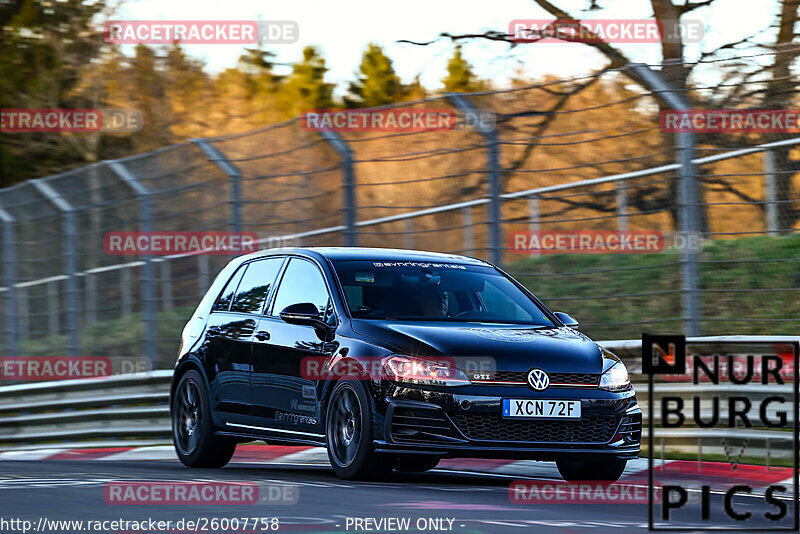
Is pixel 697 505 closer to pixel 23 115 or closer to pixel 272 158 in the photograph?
pixel 272 158

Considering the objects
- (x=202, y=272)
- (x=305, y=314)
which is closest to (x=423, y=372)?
(x=305, y=314)

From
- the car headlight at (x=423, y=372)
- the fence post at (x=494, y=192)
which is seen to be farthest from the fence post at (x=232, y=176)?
the car headlight at (x=423, y=372)

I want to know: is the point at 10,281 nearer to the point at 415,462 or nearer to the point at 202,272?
the point at 202,272

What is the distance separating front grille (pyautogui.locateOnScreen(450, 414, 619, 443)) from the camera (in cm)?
889

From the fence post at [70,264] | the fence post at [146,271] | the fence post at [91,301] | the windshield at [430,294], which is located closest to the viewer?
the windshield at [430,294]

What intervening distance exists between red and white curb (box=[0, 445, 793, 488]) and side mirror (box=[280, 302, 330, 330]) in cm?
168

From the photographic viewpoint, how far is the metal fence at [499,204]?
11.3 meters

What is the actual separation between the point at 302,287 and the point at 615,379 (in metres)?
2.43

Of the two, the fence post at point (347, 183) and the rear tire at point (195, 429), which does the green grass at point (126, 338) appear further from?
the rear tire at point (195, 429)

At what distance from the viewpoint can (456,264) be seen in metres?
10.8

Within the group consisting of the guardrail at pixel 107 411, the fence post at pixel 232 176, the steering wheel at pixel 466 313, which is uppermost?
the fence post at pixel 232 176

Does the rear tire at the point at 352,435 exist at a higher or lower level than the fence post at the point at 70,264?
lower

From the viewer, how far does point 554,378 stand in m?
9.03

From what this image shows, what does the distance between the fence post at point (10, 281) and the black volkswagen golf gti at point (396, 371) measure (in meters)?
7.17
